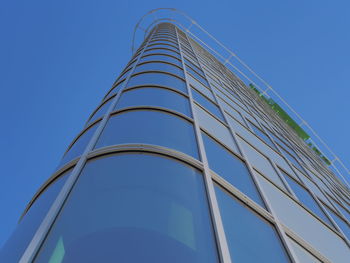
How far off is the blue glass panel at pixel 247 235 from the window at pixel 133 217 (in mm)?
263

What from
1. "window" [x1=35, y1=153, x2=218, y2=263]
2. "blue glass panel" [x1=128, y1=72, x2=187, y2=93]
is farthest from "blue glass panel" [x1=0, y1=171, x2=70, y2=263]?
"blue glass panel" [x1=128, y1=72, x2=187, y2=93]

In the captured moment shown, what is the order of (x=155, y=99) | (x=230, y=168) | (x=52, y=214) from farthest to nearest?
(x=155, y=99), (x=230, y=168), (x=52, y=214)

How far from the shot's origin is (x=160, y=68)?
10.2m

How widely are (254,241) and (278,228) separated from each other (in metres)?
0.84

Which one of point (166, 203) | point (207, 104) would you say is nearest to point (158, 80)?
point (207, 104)

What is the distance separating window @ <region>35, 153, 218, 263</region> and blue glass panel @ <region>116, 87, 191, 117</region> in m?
2.47

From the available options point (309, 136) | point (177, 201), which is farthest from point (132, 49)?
point (177, 201)

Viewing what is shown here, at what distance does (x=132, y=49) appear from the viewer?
1152 inches

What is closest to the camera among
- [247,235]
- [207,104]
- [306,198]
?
[247,235]

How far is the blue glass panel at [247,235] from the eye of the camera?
3.80m

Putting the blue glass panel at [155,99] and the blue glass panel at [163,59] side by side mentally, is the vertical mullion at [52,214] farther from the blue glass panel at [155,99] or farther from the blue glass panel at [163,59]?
the blue glass panel at [163,59]

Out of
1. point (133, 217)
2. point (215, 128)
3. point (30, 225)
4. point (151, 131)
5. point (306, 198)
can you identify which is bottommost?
point (133, 217)

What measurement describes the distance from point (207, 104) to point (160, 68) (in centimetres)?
192

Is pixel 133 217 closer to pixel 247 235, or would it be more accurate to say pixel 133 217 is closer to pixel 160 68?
pixel 247 235
